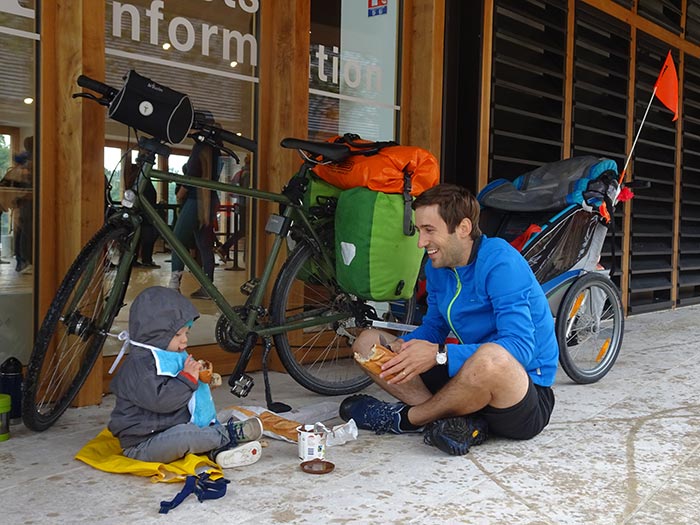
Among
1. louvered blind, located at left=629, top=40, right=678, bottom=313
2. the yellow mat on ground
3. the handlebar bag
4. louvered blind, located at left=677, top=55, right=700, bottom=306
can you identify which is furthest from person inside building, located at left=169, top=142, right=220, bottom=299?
louvered blind, located at left=677, top=55, right=700, bottom=306

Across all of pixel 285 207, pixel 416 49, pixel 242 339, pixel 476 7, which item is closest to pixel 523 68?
pixel 476 7

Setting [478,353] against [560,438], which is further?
[560,438]

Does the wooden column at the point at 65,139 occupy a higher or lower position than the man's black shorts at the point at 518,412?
higher

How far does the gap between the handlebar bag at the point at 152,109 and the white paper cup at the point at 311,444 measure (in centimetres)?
120

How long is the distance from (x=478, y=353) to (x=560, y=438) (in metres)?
0.63

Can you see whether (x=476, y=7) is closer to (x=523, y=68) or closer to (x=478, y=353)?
(x=523, y=68)

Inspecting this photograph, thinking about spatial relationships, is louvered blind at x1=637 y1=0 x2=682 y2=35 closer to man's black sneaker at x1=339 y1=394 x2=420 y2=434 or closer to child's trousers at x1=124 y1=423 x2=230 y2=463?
man's black sneaker at x1=339 y1=394 x2=420 y2=434

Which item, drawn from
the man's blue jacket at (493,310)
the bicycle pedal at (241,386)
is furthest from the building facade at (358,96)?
the man's blue jacket at (493,310)

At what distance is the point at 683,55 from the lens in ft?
23.5

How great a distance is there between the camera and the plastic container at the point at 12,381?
2.79m

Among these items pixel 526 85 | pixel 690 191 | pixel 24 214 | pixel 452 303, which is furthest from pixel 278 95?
pixel 690 191

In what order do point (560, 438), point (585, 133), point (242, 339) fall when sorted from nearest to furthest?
point (560, 438)
point (242, 339)
point (585, 133)

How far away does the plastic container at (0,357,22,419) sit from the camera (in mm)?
2785

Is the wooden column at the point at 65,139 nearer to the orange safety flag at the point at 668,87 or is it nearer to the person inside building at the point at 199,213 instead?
the person inside building at the point at 199,213
